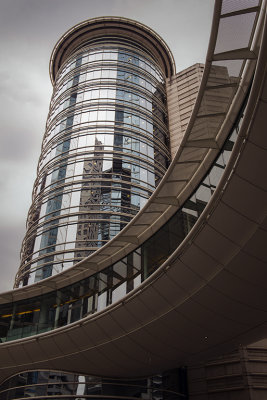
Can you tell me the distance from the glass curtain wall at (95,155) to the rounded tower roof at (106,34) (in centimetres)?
195

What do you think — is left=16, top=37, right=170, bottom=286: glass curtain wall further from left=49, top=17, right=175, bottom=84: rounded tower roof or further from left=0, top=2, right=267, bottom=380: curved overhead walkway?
left=0, top=2, right=267, bottom=380: curved overhead walkway

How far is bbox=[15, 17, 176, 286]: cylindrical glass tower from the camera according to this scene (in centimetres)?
3969

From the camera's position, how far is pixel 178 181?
50.2ft

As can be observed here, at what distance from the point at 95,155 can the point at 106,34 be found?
25755mm

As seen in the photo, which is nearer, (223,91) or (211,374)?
(223,91)

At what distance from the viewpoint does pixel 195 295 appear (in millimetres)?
13578

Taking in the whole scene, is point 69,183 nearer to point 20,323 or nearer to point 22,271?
point 22,271

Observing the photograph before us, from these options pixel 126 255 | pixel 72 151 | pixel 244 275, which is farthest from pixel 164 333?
pixel 72 151

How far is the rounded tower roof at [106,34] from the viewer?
2355 inches

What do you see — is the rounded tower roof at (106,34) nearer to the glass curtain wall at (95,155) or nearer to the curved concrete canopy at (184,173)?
the glass curtain wall at (95,155)

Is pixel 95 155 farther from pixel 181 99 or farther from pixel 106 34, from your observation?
pixel 106 34

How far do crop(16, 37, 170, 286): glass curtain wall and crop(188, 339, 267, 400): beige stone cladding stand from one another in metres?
17.9

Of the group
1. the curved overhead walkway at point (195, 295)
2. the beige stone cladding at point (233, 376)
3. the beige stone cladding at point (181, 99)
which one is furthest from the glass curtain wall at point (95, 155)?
the beige stone cladding at point (233, 376)

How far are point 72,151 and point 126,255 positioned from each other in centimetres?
2907
